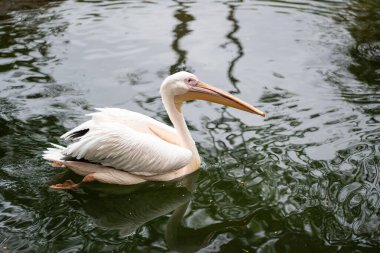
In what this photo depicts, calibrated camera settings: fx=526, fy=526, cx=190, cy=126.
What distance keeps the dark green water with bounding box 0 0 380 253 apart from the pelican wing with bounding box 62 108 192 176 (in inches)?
7.4

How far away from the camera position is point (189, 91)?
3.55 m

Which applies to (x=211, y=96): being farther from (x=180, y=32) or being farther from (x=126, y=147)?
(x=180, y=32)

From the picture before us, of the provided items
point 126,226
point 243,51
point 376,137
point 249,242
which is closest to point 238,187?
point 249,242

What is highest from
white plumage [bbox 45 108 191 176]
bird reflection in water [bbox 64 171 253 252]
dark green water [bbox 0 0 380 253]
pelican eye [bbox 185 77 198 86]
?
pelican eye [bbox 185 77 198 86]

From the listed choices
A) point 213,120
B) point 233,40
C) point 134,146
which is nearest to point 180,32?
point 233,40

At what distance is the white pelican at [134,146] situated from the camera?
3.33 meters

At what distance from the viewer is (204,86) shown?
3.59m

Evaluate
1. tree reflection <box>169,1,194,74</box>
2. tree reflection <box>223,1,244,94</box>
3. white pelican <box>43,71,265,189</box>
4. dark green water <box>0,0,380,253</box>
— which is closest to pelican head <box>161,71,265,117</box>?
white pelican <box>43,71,265,189</box>

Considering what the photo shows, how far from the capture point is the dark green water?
301 cm

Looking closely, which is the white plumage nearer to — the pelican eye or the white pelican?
the white pelican

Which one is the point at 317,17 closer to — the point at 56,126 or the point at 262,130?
the point at 262,130

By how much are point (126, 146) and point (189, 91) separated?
1.91 ft

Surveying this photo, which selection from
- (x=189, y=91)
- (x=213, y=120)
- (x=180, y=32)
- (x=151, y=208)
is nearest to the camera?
(x=151, y=208)

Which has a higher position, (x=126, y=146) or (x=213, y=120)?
(x=126, y=146)
